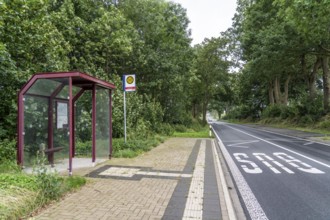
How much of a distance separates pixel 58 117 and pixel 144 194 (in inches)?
169

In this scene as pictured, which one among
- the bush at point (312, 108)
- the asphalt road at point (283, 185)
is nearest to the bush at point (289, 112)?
the bush at point (312, 108)

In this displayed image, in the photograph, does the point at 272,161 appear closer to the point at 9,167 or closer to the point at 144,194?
the point at 144,194

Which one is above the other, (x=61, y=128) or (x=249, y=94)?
(x=249, y=94)

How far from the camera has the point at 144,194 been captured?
220 inches

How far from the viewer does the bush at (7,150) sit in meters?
7.77

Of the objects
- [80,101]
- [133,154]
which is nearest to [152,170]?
[133,154]

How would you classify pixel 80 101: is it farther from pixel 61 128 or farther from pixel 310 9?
pixel 310 9

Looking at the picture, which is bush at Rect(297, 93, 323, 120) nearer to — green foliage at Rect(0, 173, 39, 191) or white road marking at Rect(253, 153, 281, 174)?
white road marking at Rect(253, 153, 281, 174)

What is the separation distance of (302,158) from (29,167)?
9381 millimetres

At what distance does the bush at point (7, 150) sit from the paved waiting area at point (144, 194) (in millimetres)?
2020

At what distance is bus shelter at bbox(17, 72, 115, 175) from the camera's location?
7.05m

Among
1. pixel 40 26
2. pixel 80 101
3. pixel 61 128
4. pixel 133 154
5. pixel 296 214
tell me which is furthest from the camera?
pixel 80 101

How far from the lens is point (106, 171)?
771 cm

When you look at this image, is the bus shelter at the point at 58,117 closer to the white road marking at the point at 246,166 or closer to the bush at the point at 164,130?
the white road marking at the point at 246,166
